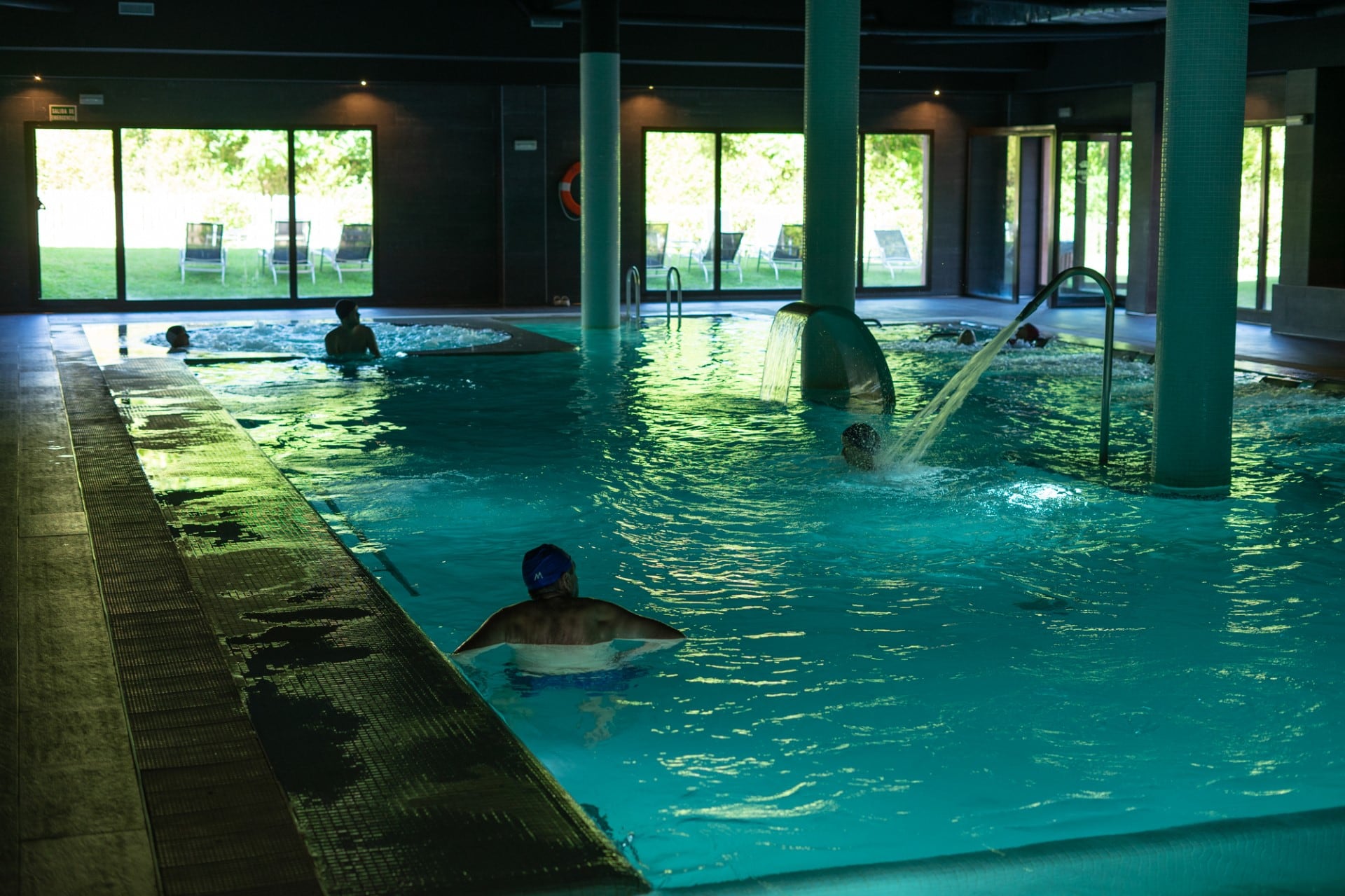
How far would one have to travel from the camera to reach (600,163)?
59.1 feet

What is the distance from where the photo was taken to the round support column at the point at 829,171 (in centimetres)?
1195

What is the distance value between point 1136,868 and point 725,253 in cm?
1993

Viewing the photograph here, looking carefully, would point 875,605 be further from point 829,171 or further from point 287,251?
point 287,251

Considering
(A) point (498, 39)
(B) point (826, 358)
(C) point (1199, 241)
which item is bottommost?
(B) point (826, 358)

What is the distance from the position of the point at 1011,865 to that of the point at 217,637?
2799 mm

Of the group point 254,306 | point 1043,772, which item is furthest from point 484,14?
point 1043,772

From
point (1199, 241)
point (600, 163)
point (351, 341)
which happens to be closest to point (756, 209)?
point (600, 163)

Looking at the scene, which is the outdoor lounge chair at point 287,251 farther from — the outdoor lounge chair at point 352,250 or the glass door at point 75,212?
the glass door at point 75,212

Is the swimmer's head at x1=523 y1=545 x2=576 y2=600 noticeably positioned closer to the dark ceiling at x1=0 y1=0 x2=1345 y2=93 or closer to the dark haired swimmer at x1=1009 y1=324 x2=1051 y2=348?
the dark haired swimmer at x1=1009 y1=324 x2=1051 y2=348

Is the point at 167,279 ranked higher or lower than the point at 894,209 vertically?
Answer: lower

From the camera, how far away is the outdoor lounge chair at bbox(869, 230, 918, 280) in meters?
23.7

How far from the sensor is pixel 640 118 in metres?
21.8

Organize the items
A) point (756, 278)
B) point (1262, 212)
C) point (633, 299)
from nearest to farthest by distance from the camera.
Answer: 1. point (1262, 212)
2. point (633, 299)
3. point (756, 278)

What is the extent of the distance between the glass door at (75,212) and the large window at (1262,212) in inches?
594
